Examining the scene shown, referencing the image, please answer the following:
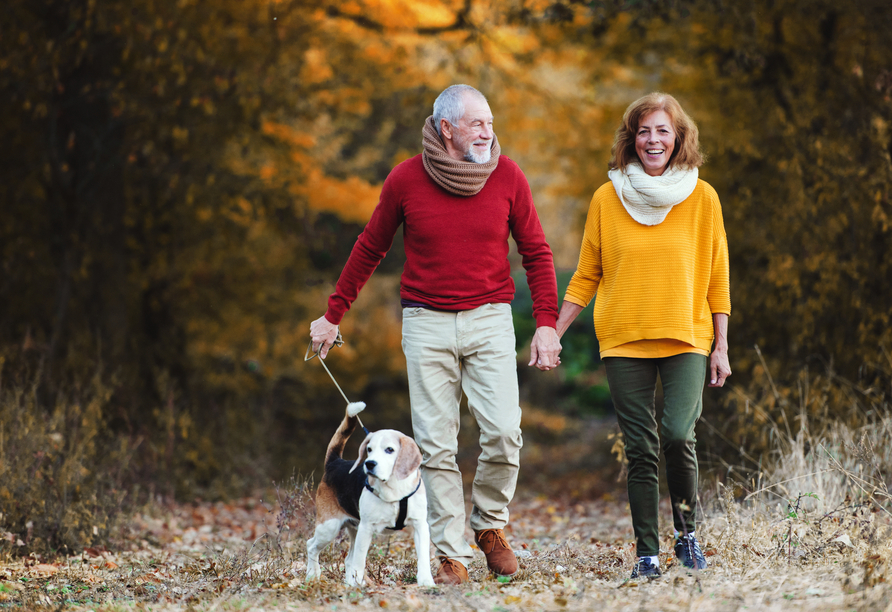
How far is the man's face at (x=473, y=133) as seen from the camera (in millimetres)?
4094

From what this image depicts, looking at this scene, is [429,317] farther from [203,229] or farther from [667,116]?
[203,229]

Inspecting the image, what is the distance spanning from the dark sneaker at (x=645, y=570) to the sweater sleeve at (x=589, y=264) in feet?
3.83

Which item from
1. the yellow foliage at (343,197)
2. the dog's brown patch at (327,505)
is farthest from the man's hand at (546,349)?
the yellow foliage at (343,197)

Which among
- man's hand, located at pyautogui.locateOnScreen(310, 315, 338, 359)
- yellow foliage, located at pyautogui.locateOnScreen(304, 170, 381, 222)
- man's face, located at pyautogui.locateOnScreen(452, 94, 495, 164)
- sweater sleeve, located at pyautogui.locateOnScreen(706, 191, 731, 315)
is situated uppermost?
yellow foliage, located at pyautogui.locateOnScreen(304, 170, 381, 222)

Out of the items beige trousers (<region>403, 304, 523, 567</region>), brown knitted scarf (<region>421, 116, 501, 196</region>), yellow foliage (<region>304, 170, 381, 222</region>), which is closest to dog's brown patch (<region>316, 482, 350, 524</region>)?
beige trousers (<region>403, 304, 523, 567</region>)

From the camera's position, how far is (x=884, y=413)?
651 cm

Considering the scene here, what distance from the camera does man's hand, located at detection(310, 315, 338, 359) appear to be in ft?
14.1

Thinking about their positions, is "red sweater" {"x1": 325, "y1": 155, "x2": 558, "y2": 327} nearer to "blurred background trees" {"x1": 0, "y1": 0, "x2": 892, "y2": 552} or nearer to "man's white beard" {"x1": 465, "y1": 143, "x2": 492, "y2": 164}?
"man's white beard" {"x1": 465, "y1": 143, "x2": 492, "y2": 164}

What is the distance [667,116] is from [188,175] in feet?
20.4

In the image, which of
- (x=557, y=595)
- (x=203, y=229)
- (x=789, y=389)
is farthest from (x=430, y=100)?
(x=557, y=595)

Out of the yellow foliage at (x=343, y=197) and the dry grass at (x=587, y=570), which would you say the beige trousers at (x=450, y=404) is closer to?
the dry grass at (x=587, y=570)

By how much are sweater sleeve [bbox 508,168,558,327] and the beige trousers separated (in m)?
0.17

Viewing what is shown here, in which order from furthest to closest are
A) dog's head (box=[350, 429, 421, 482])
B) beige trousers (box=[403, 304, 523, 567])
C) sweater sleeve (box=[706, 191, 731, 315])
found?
1. beige trousers (box=[403, 304, 523, 567])
2. sweater sleeve (box=[706, 191, 731, 315])
3. dog's head (box=[350, 429, 421, 482])

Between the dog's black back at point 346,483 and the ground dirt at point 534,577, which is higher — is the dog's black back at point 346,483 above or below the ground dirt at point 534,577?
above
